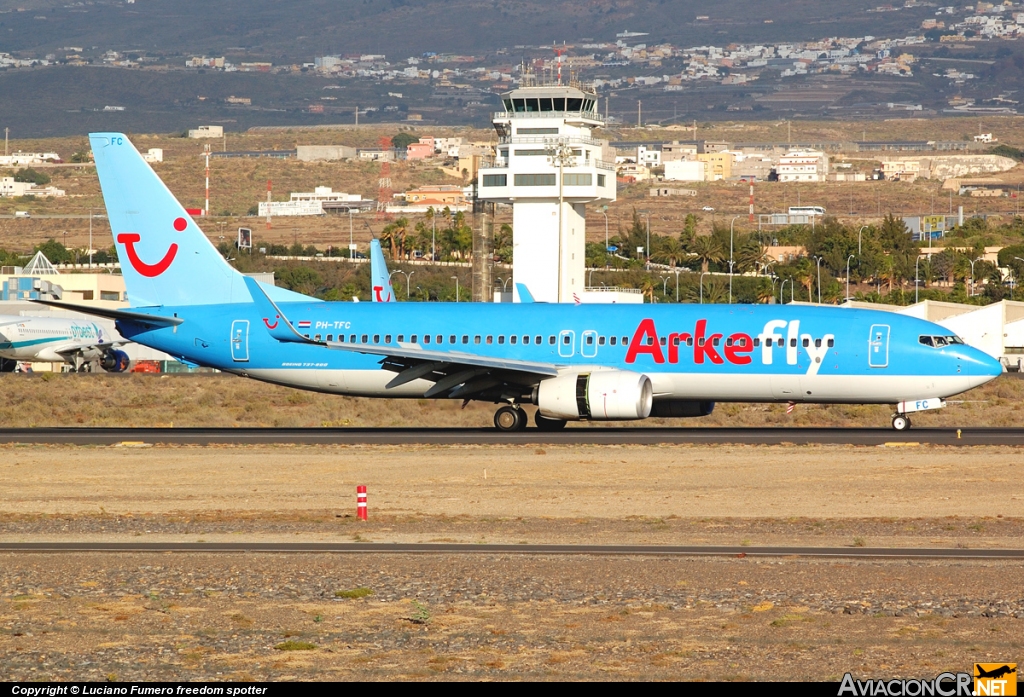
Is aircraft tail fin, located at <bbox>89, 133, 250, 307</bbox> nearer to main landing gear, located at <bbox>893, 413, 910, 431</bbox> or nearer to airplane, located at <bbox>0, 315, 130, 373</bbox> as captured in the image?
main landing gear, located at <bbox>893, 413, 910, 431</bbox>

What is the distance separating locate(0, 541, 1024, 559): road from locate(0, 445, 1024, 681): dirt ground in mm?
501

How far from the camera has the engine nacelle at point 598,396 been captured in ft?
118

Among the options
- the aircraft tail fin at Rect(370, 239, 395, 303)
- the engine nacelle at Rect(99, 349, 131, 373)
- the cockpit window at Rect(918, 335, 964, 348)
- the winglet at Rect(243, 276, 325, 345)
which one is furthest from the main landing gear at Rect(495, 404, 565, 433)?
the engine nacelle at Rect(99, 349, 131, 373)

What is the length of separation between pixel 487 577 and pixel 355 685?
526cm

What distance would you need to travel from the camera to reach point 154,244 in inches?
1623

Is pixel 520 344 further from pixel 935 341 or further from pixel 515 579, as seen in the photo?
pixel 515 579

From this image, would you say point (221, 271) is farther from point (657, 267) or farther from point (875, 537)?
point (657, 267)

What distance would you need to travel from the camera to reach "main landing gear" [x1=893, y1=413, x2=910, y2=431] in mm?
36969

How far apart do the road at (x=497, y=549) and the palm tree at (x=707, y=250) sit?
144m

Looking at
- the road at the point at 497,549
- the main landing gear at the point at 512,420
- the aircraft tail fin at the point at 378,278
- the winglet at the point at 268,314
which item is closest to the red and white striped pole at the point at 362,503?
the road at the point at 497,549

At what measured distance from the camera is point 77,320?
306 ft

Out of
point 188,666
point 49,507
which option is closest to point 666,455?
point 49,507

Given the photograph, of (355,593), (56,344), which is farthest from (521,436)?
(56,344)

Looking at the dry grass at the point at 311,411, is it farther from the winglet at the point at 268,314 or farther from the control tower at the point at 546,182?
the control tower at the point at 546,182
